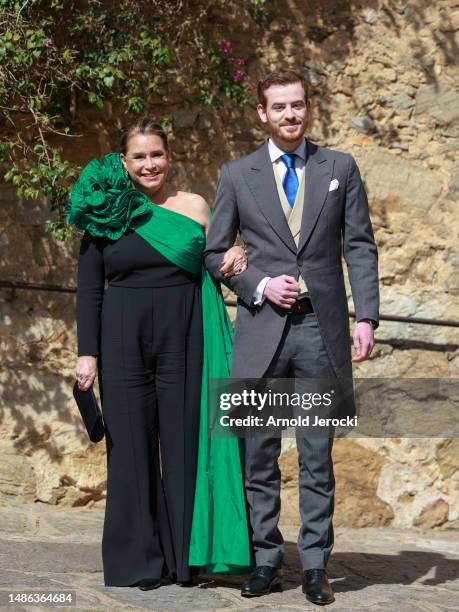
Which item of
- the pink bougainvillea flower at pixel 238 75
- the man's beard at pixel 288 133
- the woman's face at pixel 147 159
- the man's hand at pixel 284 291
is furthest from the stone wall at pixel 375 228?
the man's hand at pixel 284 291

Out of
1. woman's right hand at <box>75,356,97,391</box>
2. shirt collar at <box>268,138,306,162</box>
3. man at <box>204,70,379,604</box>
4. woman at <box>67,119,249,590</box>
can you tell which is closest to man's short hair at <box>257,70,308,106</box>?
man at <box>204,70,379,604</box>

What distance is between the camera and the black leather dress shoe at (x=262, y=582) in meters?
3.34

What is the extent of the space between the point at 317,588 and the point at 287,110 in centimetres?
158

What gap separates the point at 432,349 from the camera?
511 cm

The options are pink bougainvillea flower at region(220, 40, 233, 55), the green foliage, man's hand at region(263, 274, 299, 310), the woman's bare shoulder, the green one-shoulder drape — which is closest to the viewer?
man's hand at region(263, 274, 299, 310)

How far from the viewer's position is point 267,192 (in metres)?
3.39

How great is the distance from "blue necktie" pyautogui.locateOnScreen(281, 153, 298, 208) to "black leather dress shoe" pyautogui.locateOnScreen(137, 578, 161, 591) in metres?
1.41

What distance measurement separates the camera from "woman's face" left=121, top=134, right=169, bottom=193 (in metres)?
3.56

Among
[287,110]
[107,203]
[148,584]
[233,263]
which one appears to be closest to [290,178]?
[287,110]

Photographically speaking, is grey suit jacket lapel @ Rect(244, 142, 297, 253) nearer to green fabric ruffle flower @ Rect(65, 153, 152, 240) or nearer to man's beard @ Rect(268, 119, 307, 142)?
man's beard @ Rect(268, 119, 307, 142)

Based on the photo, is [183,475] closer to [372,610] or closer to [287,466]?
[372,610]

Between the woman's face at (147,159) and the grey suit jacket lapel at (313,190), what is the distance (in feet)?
1.77

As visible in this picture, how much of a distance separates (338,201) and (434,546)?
6.66 ft

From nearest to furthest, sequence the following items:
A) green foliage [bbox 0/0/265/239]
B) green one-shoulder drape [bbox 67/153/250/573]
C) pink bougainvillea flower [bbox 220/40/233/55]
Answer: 1. green one-shoulder drape [bbox 67/153/250/573]
2. green foliage [bbox 0/0/265/239]
3. pink bougainvillea flower [bbox 220/40/233/55]
